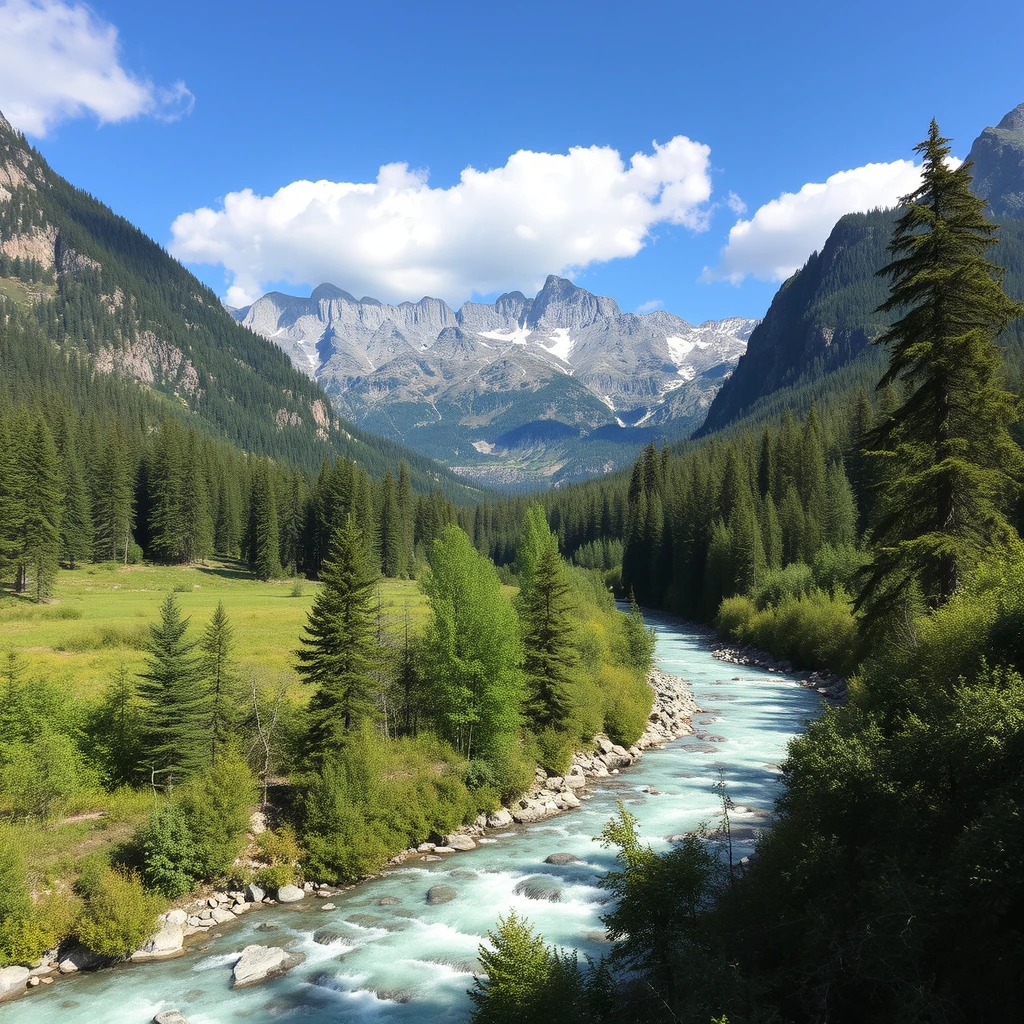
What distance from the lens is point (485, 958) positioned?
49.3ft

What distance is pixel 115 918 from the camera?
21.7 meters

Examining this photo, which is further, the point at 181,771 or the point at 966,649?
the point at 181,771

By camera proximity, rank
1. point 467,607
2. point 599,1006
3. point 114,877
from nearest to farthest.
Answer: point 599,1006, point 114,877, point 467,607

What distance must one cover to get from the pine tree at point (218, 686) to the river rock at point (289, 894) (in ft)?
22.0

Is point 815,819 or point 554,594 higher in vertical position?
point 554,594

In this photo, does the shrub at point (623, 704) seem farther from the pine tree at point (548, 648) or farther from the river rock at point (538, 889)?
the river rock at point (538, 889)

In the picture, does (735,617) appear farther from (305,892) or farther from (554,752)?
(305,892)

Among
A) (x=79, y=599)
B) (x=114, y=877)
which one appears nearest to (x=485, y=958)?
(x=114, y=877)

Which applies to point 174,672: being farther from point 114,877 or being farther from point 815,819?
point 815,819

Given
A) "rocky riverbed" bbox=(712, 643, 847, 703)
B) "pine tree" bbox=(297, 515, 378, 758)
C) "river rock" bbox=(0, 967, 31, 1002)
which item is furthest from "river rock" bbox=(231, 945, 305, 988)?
"rocky riverbed" bbox=(712, 643, 847, 703)

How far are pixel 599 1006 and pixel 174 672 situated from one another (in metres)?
22.3

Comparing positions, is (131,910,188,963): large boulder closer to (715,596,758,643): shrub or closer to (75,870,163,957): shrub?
(75,870,163,957): shrub

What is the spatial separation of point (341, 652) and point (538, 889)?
13364mm

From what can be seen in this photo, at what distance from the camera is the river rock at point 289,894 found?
83.4 feet
